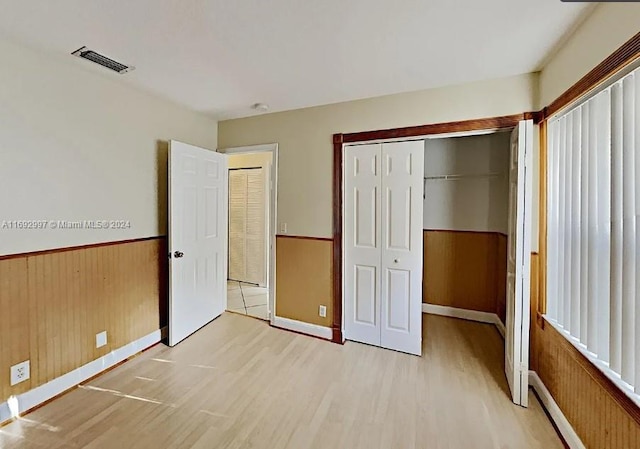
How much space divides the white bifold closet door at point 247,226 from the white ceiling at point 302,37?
2514 millimetres

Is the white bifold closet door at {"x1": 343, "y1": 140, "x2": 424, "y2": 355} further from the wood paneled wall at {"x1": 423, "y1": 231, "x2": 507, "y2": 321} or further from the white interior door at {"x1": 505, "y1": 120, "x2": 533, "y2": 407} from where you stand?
the wood paneled wall at {"x1": 423, "y1": 231, "x2": 507, "y2": 321}

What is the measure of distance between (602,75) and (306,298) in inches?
108

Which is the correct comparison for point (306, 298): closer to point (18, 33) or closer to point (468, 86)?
point (468, 86)

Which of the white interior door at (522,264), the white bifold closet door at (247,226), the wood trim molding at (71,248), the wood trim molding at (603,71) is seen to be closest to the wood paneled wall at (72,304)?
the wood trim molding at (71,248)

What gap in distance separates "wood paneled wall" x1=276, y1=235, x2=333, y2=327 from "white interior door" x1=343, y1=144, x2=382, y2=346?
198 millimetres

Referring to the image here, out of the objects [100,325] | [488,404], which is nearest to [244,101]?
[100,325]

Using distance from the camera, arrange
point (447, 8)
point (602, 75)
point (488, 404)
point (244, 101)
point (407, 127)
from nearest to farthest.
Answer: point (602, 75) < point (447, 8) < point (488, 404) < point (407, 127) < point (244, 101)

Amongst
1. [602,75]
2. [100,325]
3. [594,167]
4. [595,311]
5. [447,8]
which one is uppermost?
[447,8]

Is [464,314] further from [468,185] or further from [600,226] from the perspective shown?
[600,226]

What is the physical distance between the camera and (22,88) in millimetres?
1918

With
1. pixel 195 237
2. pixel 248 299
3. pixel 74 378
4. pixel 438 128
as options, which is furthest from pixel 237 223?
pixel 438 128

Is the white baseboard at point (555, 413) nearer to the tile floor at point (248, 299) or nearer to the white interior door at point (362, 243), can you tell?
the white interior door at point (362, 243)

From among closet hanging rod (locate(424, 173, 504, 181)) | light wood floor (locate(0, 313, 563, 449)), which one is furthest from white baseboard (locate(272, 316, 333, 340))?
closet hanging rod (locate(424, 173, 504, 181))

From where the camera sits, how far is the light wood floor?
1.75 metres
